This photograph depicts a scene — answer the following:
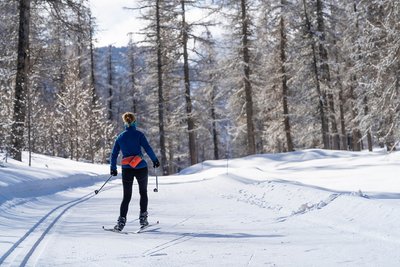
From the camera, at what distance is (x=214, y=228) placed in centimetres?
720

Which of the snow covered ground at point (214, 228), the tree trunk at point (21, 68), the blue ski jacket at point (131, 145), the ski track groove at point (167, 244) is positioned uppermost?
the tree trunk at point (21, 68)

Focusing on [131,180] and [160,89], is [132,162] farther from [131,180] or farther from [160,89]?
[160,89]

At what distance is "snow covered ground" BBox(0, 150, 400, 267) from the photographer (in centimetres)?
507

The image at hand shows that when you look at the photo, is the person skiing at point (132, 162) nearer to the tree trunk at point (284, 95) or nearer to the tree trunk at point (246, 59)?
the tree trunk at point (246, 59)

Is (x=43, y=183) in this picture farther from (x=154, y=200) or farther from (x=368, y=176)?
(x=368, y=176)

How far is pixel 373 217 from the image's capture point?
21.0ft

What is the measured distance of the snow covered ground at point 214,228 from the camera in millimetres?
5074

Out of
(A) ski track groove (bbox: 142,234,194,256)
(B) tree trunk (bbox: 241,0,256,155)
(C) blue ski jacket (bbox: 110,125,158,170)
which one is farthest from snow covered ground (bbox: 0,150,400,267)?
(B) tree trunk (bbox: 241,0,256,155)

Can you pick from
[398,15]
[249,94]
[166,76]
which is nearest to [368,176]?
[398,15]

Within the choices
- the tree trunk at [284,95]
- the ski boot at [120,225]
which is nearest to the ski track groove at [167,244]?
the ski boot at [120,225]

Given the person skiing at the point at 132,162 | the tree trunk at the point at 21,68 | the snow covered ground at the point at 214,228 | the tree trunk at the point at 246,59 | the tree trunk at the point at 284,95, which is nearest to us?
the snow covered ground at the point at 214,228

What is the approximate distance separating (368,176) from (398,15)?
5.02 metres

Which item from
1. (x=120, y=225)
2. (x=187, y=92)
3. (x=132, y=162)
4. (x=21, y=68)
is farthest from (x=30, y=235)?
(x=187, y=92)

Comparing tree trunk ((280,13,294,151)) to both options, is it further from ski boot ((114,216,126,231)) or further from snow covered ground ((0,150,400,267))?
ski boot ((114,216,126,231))
